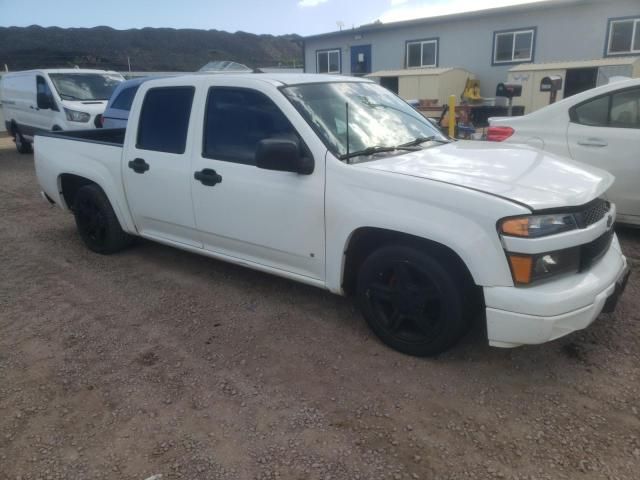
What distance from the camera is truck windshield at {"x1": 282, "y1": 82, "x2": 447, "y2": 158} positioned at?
3.44 meters

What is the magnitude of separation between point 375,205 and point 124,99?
25.2ft

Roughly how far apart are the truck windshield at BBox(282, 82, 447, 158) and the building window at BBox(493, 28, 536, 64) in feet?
54.9

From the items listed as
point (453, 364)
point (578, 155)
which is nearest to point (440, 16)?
point (578, 155)

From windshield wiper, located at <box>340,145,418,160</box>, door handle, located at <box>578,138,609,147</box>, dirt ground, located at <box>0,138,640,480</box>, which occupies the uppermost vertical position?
windshield wiper, located at <box>340,145,418,160</box>

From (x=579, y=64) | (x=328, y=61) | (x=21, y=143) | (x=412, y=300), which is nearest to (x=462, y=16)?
(x=579, y=64)

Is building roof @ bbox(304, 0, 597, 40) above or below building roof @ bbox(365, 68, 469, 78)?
above

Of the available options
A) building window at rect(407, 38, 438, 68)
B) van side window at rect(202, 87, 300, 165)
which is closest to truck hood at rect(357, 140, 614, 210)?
van side window at rect(202, 87, 300, 165)

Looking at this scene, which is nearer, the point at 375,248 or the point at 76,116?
the point at 375,248

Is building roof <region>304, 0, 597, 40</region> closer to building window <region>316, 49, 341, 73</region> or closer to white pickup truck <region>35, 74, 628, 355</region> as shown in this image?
building window <region>316, 49, 341, 73</region>

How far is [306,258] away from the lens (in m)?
3.50

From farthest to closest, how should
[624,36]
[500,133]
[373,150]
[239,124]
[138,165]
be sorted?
[624,36] → [500,133] → [138,165] → [239,124] → [373,150]

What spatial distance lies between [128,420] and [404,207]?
1.91 meters

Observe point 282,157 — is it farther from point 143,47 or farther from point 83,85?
point 143,47

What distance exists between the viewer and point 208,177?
12.6 ft
